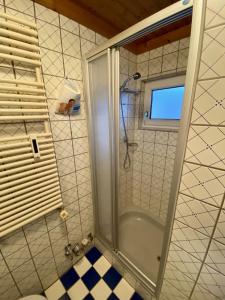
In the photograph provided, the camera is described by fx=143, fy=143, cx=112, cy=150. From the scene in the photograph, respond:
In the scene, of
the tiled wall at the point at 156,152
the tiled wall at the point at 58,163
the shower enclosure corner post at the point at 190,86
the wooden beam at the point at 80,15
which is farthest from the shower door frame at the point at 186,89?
the tiled wall at the point at 156,152

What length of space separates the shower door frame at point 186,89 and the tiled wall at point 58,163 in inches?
6.2

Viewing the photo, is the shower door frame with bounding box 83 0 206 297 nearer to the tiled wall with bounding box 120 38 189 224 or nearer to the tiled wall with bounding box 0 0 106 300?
the tiled wall with bounding box 0 0 106 300

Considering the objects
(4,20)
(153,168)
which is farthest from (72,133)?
(153,168)

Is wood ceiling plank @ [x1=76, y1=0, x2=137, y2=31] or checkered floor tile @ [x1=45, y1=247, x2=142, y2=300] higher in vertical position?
wood ceiling plank @ [x1=76, y1=0, x2=137, y2=31]

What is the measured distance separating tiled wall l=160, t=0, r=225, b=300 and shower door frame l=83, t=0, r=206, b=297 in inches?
0.8

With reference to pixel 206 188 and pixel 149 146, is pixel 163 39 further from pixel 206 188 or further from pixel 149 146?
pixel 206 188

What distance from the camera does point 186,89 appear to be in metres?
0.58

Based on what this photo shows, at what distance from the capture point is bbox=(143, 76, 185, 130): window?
61.3 inches

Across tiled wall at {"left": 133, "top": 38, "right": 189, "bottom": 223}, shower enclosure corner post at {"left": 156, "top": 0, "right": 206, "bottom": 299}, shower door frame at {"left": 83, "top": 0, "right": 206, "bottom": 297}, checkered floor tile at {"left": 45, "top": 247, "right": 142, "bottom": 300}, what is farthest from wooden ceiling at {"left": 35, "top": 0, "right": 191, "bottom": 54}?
checkered floor tile at {"left": 45, "top": 247, "right": 142, "bottom": 300}

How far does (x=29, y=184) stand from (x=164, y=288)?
112 cm

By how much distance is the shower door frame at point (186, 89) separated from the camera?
0.53 metres

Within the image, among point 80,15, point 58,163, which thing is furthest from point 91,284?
point 80,15

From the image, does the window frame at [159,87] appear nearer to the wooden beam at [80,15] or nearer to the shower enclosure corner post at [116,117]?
the wooden beam at [80,15]

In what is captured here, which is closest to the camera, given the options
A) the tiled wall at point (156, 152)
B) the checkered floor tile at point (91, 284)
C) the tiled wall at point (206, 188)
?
the tiled wall at point (206, 188)
